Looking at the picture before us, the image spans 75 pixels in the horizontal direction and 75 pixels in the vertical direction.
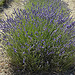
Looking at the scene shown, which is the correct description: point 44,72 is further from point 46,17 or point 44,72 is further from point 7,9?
point 7,9

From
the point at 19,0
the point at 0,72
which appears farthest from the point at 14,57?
the point at 19,0

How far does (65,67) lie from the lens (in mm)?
2033

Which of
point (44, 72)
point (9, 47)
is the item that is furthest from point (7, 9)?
point (44, 72)

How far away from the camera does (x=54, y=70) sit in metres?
2.08

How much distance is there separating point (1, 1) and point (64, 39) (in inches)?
148

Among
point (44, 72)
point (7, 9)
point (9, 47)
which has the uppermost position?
point (7, 9)

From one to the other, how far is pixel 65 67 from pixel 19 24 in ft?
3.87

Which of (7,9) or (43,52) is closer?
(43,52)

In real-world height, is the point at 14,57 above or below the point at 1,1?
Result: below

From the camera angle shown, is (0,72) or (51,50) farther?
(0,72)

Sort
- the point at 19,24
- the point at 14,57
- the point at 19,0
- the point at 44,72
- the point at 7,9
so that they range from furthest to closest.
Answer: the point at 19,0, the point at 7,9, the point at 19,24, the point at 44,72, the point at 14,57

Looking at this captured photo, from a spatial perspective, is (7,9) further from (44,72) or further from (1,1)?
(44,72)

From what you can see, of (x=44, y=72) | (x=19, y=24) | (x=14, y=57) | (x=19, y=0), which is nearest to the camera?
(x=14, y=57)

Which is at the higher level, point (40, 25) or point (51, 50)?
point (40, 25)
